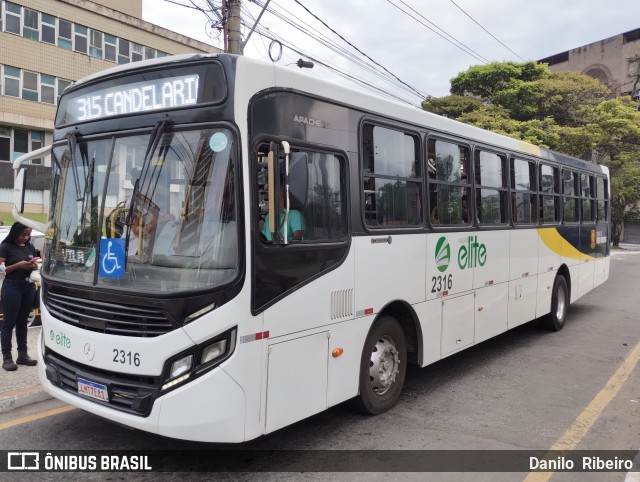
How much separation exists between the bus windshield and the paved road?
1.53 meters

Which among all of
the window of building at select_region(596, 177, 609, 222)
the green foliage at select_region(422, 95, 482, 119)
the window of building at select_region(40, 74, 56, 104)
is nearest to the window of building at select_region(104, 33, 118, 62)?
the window of building at select_region(40, 74, 56, 104)

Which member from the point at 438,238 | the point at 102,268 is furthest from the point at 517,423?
the point at 102,268

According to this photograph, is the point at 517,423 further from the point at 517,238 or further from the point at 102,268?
the point at 102,268

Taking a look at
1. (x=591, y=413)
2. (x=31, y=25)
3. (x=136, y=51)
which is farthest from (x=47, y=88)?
(x=591, y=413)

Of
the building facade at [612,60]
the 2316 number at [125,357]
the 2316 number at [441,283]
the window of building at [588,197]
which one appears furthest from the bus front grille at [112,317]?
the building facade at [612,60]

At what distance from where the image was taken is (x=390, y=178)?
5230 mm

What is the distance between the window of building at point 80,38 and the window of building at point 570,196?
28.3 metres

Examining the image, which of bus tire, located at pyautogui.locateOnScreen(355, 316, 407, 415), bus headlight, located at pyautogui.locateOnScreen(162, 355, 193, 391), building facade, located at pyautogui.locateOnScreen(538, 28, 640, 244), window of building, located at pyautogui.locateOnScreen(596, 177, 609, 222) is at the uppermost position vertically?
building facade, located at pyautogui.locateOnScreen(538, 28, 640, 244)

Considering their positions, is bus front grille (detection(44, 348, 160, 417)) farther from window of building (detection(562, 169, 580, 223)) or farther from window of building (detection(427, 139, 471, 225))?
window of building (detection(562, 169, 580, 223))

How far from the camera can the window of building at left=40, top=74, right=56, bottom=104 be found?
94.0ft

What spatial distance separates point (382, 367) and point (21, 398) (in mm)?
3627

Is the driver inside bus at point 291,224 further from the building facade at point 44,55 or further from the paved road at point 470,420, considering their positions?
the building facade at point 44,55

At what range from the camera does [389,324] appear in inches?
204

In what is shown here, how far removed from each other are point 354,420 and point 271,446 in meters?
0.93
